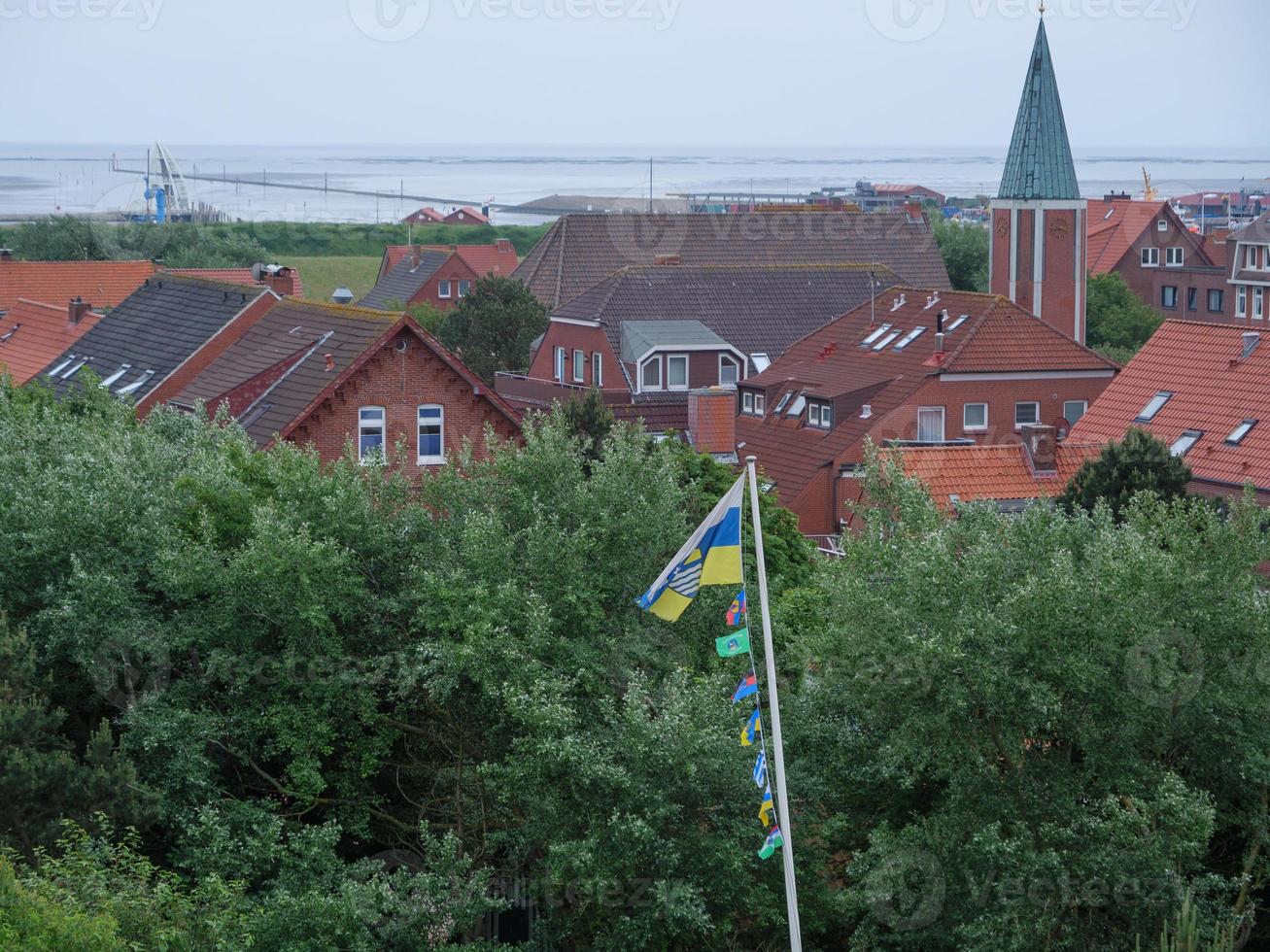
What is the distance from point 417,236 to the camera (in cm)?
17025

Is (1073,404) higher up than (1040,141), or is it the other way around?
(1040,141)

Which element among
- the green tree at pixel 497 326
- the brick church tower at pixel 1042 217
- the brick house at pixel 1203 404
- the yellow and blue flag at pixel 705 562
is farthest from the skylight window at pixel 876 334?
the yellow and blue flag at pixel 705 562

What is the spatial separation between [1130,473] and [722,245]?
2199 inches

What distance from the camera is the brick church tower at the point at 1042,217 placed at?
253 feet

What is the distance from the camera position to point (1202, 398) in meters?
43.8

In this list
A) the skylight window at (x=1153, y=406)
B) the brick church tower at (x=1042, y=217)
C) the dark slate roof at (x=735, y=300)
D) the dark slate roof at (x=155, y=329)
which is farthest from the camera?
the brick church tower at (x=1042, y=217)

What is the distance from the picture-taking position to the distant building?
74.6 m

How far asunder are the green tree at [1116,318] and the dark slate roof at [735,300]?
58.0 ft

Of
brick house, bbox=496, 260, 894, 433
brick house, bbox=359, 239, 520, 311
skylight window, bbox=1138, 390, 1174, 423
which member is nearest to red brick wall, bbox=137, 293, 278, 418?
brick house, bbox=496, 260, 894, 433

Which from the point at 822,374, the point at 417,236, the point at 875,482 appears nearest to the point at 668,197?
Result: the point at 417,236

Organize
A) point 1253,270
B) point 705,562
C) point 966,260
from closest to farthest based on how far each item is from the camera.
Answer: point 705,562 < point 1253,270 < point 966,260

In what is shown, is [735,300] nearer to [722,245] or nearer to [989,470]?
[722,245]

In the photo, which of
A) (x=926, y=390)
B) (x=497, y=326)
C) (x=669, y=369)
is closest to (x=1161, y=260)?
(x=497, y=326)

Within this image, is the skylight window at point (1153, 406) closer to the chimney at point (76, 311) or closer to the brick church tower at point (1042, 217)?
the brick church tower at point (1042, 217)
